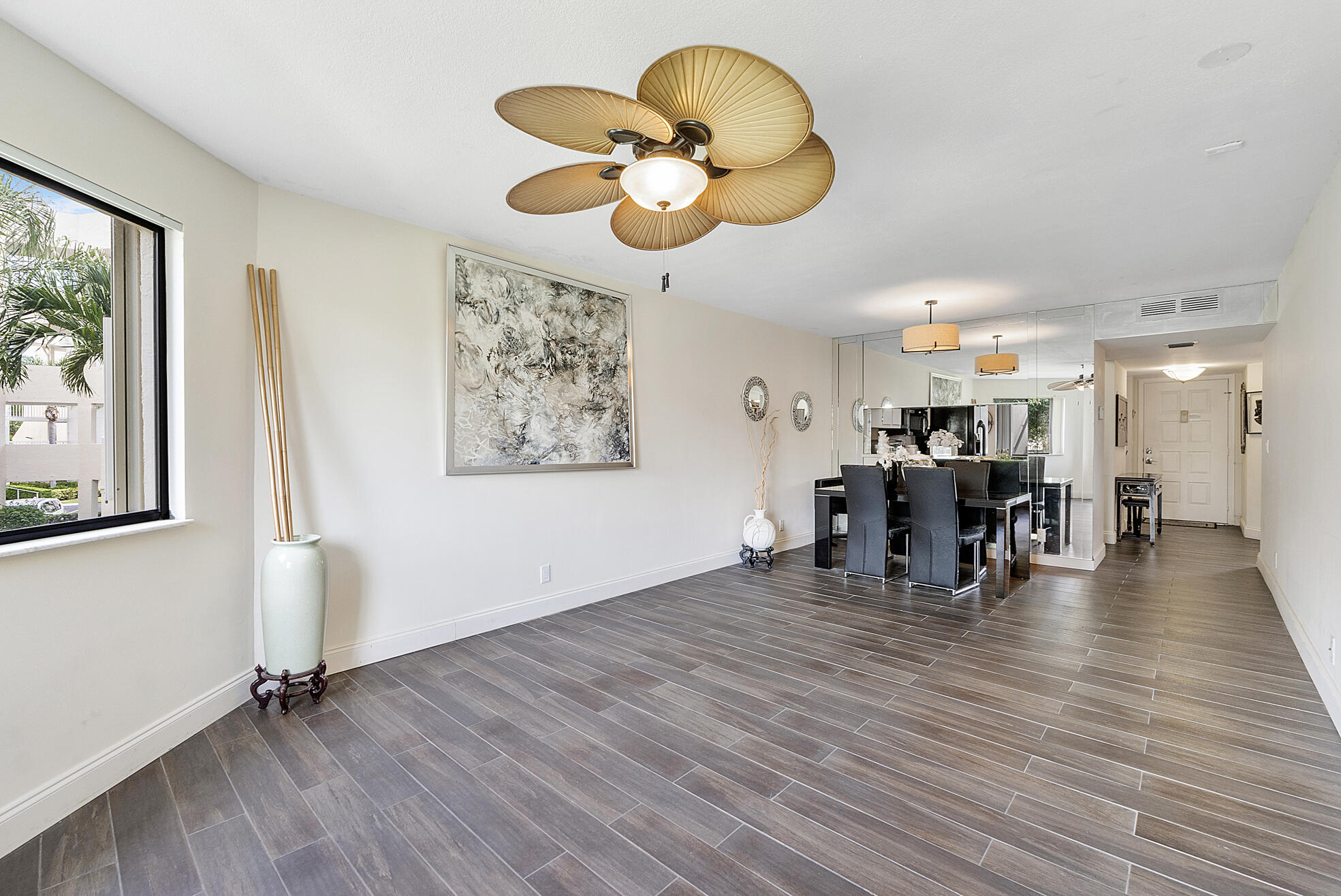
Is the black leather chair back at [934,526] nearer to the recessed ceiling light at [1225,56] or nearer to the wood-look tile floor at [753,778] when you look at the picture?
the wood-look tile floor at [753,778]

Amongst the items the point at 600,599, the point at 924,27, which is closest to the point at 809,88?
the point at 924,27

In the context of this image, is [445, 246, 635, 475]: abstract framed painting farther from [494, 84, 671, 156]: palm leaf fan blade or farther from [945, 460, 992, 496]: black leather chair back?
[945, 460, 992, 496]: black leather chair back

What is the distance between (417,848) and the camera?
1753 millimetres

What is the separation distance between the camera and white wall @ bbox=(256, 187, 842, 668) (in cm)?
300

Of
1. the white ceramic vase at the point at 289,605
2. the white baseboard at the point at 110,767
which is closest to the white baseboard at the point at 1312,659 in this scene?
the white ceramic vase at the point at 289,605

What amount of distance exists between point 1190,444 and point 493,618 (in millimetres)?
9826

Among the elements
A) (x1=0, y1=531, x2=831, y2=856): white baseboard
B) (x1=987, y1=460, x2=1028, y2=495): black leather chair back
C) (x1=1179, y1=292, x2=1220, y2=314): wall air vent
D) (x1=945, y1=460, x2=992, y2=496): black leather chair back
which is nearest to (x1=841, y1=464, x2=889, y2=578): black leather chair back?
(x1=945, y1=460, x2=992, y2=496): black leather chair back

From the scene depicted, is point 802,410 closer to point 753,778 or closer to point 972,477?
point 972,477

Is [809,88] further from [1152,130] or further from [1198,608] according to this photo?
[1198,608]

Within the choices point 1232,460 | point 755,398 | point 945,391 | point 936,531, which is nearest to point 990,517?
point 936,531

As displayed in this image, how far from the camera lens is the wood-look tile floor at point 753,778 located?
1649 millimetres

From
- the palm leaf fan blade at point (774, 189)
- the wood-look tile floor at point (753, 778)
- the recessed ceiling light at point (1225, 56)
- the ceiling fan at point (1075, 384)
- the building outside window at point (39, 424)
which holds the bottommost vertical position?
the wood-look tile floor at point (753, 778)

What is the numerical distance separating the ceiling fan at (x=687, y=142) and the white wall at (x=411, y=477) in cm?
155

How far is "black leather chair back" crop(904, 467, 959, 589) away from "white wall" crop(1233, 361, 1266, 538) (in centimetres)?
549
